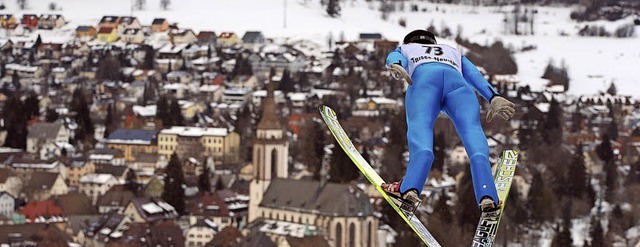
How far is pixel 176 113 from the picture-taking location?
118ft

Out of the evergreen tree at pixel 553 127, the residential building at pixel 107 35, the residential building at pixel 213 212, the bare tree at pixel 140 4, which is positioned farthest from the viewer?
the bare tree at pixel 140 4

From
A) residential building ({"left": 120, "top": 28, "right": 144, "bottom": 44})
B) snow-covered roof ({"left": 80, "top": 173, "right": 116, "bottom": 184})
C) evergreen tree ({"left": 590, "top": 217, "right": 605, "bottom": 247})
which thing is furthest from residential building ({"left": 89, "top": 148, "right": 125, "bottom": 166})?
residential building ({"left": 120, "top": 28, "right": 144, "bottom": 44})

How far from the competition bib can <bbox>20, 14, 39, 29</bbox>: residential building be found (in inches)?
2064

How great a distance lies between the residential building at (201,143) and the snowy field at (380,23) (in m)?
17.0

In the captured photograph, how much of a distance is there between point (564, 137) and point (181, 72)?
17.1 metres

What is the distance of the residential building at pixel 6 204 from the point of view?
2418cm

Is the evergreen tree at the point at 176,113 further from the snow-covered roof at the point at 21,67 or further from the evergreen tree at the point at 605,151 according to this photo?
the evergreen tree at the point at 605,151

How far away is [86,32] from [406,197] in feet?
167

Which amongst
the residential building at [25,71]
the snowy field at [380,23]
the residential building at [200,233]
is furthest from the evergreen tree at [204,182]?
the snowy field at [380,23]

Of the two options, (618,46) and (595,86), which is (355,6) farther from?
(595,86)

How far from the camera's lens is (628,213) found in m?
21.3

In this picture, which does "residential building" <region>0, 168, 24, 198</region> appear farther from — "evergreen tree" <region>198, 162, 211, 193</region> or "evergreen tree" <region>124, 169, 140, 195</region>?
"evergreen tree" <region>198, 162, 211, 193</region>

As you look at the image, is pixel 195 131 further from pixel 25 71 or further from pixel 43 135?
pixel 25 71

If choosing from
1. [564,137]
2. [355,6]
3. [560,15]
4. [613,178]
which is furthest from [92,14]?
[613,178]
